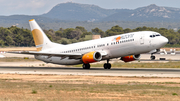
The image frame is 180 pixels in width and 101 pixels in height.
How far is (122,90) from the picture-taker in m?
24.4

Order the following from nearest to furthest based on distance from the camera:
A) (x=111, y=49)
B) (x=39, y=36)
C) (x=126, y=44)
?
(x=126, y=44) → (x=111, y=49) → (x=39, y=36)

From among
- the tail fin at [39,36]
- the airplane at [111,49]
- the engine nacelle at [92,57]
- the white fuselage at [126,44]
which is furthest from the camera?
the tail fin at [39,36]

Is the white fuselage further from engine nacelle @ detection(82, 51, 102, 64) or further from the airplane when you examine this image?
engine nacelle @ detection(82, 51, 102, 64)

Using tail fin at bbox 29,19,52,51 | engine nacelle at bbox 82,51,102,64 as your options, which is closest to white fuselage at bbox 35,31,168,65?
engine nacelle at bbox 82,51,102,64

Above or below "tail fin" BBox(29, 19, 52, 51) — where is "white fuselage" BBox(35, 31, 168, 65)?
below

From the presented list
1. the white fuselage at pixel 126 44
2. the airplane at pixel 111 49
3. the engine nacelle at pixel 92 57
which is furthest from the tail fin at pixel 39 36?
the engine nacelle at pixel 92 57

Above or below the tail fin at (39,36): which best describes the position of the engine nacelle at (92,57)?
below

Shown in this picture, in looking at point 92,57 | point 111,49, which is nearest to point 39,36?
point 92,57

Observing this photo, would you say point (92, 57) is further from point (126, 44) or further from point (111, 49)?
point (126, 44)

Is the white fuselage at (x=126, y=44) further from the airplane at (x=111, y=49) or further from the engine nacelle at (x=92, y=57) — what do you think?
the engine nacelle at (x=92, y=57)

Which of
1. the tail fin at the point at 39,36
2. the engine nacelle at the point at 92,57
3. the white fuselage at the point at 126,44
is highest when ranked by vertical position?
the tail fin at the point at 39,36

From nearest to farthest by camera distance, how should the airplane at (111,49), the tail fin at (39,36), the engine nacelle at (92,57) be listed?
the airplane at (111,49) < the engine nacelle at (92,57) < the tail fin at (39,36)

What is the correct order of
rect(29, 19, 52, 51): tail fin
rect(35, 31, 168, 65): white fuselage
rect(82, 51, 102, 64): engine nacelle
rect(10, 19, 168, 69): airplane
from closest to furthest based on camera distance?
rect(35, 31, 168, 65): white fuselage, rect(10, 19, 168, 69): airplane, rect(82, 51, 102, 64): engine nacelle, rect(29, 19, 52, 51): tail fin

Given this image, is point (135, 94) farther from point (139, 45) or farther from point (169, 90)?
point (139, 45)
